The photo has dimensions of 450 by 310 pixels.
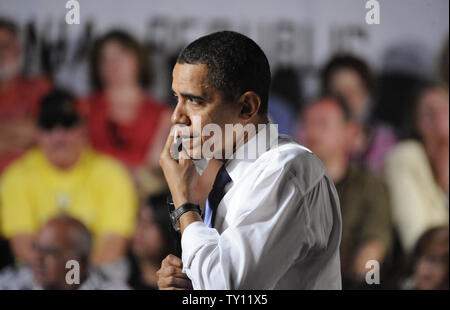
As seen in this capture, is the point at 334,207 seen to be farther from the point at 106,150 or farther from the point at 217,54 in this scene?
the point at 106,150

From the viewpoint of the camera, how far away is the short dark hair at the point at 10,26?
3.96 meters

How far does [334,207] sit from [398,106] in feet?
10.3

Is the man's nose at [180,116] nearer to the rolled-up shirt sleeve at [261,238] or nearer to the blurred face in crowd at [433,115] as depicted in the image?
the rolled-up shirt sleeve at [261,238]

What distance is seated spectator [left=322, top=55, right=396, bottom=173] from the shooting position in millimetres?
4027

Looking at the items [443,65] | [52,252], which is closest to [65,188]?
[52,252]

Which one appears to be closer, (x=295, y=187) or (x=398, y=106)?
(x=295, y=187)

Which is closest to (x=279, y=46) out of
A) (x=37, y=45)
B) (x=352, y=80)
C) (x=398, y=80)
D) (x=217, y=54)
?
(x=352, y=80)

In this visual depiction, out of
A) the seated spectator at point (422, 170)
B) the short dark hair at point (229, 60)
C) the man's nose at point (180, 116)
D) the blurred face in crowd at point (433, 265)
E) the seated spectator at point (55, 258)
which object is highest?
the short dark hair at point (229, 60)

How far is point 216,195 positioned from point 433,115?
331 cm

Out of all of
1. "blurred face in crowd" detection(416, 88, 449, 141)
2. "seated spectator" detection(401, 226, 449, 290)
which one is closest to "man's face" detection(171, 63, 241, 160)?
"seated spectator" detection(401, 226, 449, 290)

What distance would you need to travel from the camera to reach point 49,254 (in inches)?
149

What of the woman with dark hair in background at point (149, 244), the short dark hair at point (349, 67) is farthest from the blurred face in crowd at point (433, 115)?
the woman with dark hair in background at point (149, 244)

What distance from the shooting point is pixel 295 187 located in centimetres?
107

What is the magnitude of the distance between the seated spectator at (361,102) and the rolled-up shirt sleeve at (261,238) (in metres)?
3.03
